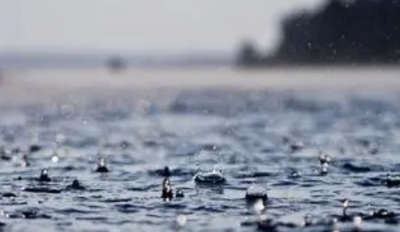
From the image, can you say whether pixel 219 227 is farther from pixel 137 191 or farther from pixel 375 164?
pixel 375 164

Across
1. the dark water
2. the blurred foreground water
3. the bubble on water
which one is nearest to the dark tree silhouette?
the blurred foreground water

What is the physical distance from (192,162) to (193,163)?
0.20m

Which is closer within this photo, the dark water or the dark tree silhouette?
the dark water

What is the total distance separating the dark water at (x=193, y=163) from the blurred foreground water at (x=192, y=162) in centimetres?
3

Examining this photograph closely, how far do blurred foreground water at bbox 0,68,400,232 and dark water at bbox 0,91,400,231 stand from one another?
0.03 metres

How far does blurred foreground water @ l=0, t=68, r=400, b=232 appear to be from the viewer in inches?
673

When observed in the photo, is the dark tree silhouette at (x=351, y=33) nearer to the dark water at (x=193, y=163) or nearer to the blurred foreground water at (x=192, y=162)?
the blurred foreground water at (x=192, y=162)

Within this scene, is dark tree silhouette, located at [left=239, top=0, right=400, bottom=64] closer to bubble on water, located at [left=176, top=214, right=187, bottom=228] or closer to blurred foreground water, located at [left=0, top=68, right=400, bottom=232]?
blurred foreground water, located at [left=0, top=68, right=400, bottom=232]

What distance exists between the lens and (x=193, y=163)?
24.3 m

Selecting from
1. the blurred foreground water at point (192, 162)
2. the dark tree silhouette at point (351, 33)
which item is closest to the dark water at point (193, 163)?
the blurred foreground water at point (192, 162)

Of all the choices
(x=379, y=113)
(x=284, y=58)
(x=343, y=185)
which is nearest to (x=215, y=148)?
(x=343, y=185)

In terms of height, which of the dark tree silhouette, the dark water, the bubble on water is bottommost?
the bubble on water

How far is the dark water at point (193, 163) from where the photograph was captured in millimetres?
17031

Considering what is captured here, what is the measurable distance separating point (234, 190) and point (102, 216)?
133 inches
